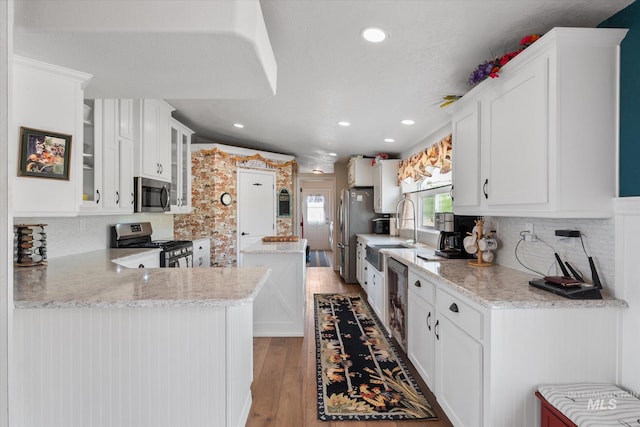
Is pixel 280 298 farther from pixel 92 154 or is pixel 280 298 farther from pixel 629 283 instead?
pixel 629 283

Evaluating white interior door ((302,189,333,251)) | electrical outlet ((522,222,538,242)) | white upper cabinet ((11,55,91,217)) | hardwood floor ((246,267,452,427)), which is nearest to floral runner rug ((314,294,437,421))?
hardwood floor ((246,267,452,427))

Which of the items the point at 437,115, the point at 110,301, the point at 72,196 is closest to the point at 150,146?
the point at 72,196

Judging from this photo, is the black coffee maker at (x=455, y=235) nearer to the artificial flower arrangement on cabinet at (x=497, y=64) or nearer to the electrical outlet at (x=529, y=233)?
the electrical outlet at (x=529, y=233)

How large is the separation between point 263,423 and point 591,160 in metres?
2.28

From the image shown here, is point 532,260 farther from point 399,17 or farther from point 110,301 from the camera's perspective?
point 110,301

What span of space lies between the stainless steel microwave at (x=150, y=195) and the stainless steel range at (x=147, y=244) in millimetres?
374

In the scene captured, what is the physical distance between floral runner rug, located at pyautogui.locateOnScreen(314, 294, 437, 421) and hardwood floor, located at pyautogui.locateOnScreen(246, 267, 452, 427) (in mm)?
A: 53

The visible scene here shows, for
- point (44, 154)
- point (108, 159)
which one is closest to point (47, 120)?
point (44, 154)

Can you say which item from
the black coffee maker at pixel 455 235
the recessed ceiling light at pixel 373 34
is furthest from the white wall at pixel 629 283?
the recessed ceiling light at pixel 373 34

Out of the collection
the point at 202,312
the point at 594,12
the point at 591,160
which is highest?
the point at 594,12

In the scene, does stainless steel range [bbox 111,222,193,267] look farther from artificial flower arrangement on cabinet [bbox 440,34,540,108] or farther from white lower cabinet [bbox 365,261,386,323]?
artificial flower arrangement on cabinet [bbox 440,34,540,108]

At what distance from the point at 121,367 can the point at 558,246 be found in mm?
2353

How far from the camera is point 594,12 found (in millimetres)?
1513

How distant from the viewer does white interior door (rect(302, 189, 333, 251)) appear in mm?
10188
